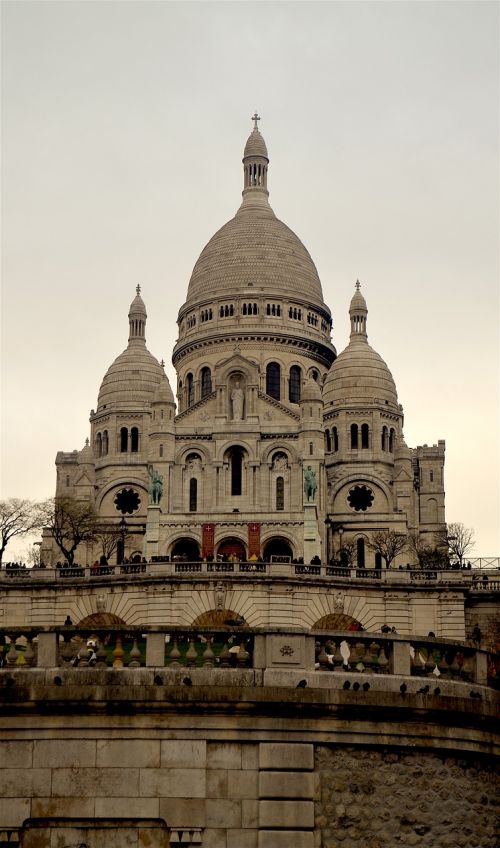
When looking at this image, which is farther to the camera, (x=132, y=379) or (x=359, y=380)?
(x=132, y=379)

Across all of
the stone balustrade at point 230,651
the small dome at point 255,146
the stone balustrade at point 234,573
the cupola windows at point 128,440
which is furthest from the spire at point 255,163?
the stone balustrade at point 230,651

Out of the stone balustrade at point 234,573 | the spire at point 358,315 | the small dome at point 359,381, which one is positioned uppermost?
the spire at point 358,315

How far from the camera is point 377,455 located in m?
115

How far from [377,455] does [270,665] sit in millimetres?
96650

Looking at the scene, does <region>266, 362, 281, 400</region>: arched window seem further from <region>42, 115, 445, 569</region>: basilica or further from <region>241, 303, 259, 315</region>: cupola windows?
<region>241, 303, 259, 315</region>: cupola windows

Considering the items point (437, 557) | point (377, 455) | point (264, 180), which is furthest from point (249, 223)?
point (437, 557)

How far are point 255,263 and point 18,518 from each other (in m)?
47.4

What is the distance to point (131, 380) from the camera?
12350cm

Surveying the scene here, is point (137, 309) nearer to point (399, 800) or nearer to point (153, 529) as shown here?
point (153, 529)

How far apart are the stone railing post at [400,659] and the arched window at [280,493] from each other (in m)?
84.7

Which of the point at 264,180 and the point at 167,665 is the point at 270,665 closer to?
the point at 167,665

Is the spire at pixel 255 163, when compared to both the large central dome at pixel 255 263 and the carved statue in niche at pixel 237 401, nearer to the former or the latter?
the large central dome at pixel 255 263

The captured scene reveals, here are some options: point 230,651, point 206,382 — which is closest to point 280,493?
point 206,382

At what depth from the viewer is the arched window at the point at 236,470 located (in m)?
106
